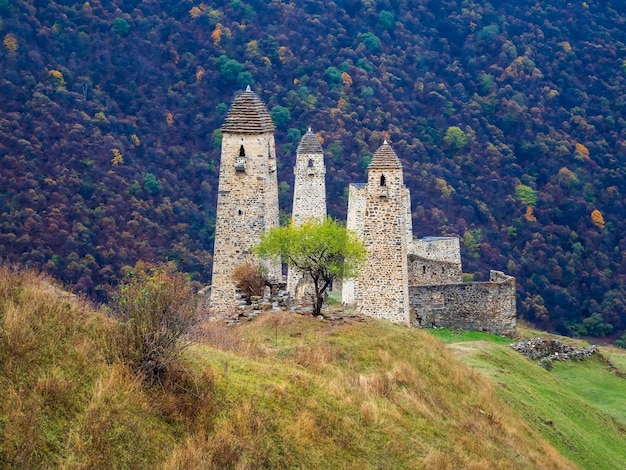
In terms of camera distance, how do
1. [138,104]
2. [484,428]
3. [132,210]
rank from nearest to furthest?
1. [484,428]
2. [132,210]
3. [138,104]

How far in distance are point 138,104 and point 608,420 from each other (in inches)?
1792

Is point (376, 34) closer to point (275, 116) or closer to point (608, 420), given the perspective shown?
point (275, 116)

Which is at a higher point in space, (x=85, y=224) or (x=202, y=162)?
(x=202, y=162)

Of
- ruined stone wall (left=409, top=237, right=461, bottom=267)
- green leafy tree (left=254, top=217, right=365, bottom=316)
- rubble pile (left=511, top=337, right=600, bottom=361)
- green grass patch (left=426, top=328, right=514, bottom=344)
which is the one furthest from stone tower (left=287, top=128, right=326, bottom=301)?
green leafy tree (left=254, top=217, right=365, bottom=316)

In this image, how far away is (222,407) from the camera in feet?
45.4

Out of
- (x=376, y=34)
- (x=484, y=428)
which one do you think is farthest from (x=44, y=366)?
(x=376, y=34)

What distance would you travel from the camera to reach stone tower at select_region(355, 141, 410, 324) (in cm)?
2789

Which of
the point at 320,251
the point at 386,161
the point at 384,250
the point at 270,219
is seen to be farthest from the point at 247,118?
the point at 320,251

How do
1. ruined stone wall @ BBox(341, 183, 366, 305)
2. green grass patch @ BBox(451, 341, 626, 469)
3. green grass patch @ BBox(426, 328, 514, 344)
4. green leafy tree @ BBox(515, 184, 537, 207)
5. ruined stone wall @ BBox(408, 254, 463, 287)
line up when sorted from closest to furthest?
green grass patch @ BBox(451, 341, 626, 469) → ruined stone wall @ BBox(341, 183, 366, 305) → green grass patch @ BBox(426, 328, 514, 344) → ruined stone wall @ BBox(408, 254, 463, 287) → green leafy tree @ BBox(515, 184, 537, 207)

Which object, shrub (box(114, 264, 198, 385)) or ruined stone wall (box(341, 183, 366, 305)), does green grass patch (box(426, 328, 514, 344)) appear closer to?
ruined stone wall (box(341, 183, 366, 305))

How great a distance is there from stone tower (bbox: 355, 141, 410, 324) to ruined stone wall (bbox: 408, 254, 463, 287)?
272 inches

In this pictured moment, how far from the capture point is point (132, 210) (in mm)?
51531

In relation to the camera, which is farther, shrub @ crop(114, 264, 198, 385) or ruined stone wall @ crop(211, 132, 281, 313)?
A: ruined stone wall @ crop(211, 132, 281, 313)

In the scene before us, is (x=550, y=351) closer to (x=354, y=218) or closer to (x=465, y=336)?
(x=465, y=336)
